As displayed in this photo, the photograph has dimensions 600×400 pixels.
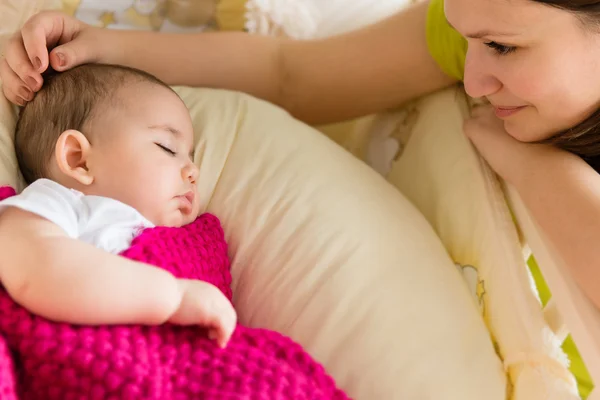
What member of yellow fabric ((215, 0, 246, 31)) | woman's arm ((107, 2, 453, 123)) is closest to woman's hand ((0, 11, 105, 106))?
woman's arm ((107, 2, 453, 123))

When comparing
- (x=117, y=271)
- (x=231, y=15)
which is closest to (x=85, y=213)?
(x=117, y=271)

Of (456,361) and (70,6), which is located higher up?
(70,6)

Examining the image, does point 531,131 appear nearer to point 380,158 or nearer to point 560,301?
point 560,301

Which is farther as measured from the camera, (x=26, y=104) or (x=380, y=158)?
(x=380, y=158)

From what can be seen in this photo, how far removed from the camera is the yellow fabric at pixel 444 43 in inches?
41.2

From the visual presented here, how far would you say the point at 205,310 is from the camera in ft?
2.27

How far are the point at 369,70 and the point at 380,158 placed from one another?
0.20 m

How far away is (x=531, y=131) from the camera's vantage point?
0.92 metres

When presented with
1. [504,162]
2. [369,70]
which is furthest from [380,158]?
[504,162]

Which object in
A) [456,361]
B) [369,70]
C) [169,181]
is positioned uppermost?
[369,70]

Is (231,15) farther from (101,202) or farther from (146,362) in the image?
(146,362)

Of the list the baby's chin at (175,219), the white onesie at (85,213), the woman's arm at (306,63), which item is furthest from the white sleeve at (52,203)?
the woman's arm at (306,63)

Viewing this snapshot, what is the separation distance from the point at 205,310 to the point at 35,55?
485 mm

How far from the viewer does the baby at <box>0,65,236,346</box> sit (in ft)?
2.14
